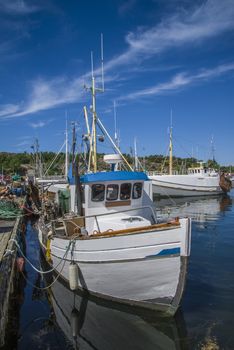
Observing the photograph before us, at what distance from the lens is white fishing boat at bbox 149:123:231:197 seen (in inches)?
2028

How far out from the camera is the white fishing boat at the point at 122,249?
908cm

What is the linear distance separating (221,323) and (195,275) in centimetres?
430

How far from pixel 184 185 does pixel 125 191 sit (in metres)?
41.0

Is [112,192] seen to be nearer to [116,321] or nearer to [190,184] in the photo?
[116,321]

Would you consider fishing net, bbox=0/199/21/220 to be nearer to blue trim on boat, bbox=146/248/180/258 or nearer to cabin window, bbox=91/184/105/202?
cabin window, bbox=91/184/105/202

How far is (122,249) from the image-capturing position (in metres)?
9.42

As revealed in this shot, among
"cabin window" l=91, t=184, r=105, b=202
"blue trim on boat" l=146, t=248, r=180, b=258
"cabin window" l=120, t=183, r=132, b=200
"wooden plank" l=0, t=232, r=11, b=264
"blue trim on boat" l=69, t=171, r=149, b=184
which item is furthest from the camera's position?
"wooden plank" l=0, t=232, r=11, b=264

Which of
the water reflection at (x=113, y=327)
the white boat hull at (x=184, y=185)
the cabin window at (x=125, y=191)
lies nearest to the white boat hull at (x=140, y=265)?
the water reflection at (x=113, y=327)

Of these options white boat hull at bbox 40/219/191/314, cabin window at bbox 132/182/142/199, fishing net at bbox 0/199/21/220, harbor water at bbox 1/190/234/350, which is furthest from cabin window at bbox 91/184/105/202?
fishing net at bbox 0/199/21/220

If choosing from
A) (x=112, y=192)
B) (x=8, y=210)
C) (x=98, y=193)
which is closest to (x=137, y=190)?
(x=112, y=192)

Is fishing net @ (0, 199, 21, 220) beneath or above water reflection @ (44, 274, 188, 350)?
above

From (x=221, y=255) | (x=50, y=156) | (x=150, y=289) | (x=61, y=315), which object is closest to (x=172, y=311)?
(x=150, y=289)

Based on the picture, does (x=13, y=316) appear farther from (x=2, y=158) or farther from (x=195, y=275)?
(x=2, y=158)

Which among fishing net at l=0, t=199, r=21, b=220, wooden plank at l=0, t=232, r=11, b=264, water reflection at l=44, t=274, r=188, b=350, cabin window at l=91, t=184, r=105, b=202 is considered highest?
cabin window at l=91, t=184, r=105, b=202
